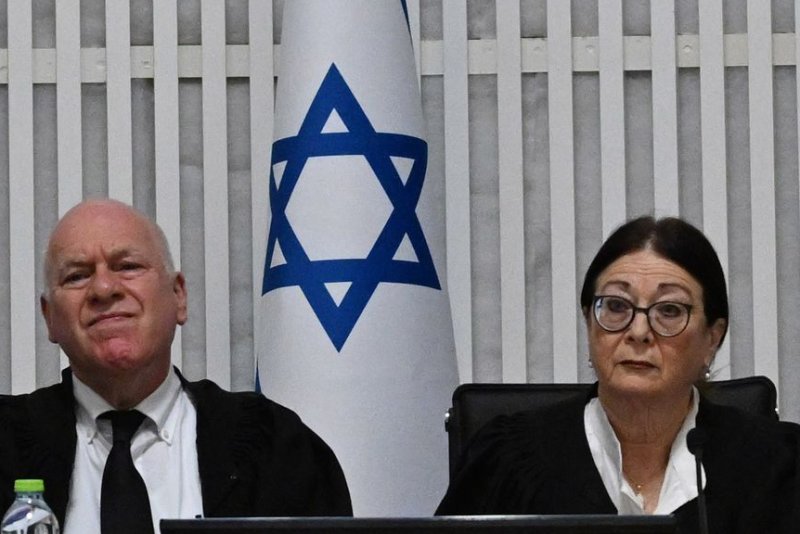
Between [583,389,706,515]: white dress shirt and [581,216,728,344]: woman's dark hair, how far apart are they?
193 mm

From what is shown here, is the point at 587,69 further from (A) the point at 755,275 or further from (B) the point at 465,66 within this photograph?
(A) the point at 755,275

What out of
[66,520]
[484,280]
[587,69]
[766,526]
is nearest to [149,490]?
[66,520]

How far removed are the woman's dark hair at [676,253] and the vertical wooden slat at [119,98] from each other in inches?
90.3

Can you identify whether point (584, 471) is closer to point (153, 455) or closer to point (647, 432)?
point (647, 432)

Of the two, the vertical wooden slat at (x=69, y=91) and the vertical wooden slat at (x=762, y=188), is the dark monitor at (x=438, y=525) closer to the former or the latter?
the vertical wooden slat at (x=762, y=188)

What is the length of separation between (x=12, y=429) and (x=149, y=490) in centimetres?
29

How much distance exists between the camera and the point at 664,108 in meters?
4.82

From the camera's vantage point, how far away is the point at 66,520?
270cm

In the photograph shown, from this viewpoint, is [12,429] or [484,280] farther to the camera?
[484,280]

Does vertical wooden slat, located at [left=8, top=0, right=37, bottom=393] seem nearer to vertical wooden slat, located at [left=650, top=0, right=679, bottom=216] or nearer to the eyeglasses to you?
vertical wooden slat, located at [left=650, top=0, right=679, bottom=216]

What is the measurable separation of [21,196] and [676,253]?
2.61 meters

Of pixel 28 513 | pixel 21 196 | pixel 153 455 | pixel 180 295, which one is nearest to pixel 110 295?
pixel 180 295

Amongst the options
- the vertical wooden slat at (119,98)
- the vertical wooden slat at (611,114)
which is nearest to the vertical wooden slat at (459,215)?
the vertical wooden slat at (611,114)

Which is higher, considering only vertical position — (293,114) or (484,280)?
(293,114)
